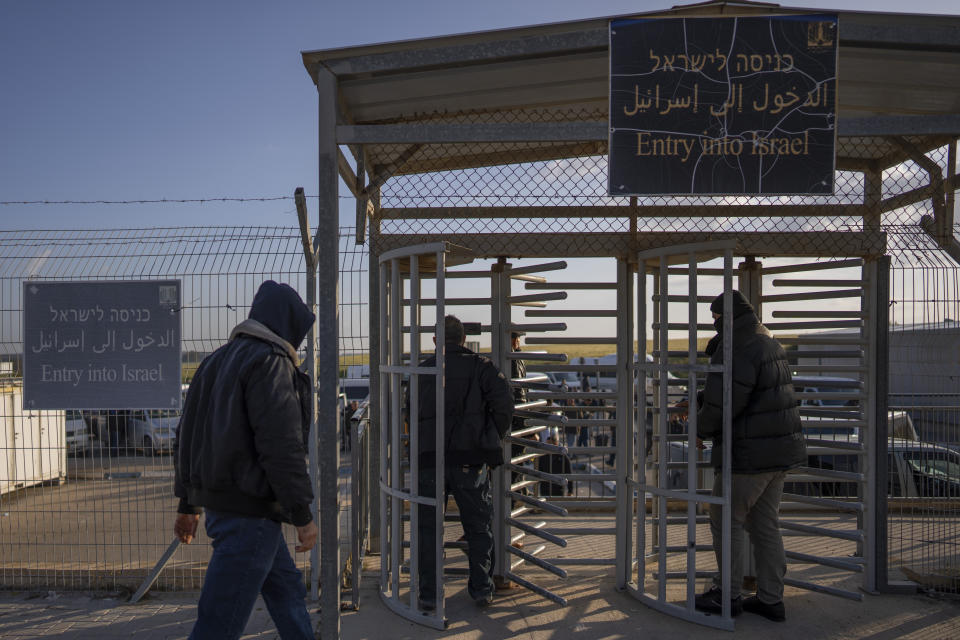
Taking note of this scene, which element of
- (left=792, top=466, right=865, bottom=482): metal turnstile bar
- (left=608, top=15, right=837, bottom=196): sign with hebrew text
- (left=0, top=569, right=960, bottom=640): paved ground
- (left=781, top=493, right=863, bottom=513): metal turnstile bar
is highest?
(left=608, top=15, right=837, bottom=196): sign with hebrew text

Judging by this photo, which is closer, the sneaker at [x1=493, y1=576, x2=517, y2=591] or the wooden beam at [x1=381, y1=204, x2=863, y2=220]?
the sneaker at [x1=493, y1=576, x2=517, y2=591]

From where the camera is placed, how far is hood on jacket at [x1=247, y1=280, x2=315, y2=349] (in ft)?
11.0

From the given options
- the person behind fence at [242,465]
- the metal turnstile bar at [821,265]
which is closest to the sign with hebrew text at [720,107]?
the metal turnstile bar at [821,265]

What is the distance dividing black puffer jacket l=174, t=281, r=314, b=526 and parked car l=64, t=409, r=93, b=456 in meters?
2.74

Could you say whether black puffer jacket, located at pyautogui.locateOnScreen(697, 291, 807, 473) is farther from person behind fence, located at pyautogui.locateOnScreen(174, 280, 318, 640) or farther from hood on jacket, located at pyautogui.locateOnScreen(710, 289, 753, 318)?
person behind fence, located at pyautogui.locateOnScreen(174, 280, 318, 640)

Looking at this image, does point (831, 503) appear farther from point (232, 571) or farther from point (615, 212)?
point (232, 571)

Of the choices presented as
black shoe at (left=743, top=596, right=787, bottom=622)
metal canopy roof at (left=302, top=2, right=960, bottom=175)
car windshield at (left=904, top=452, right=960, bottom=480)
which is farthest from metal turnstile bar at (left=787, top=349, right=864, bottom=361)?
black shoe at (left=743, top=596, right=787, bottom=622)

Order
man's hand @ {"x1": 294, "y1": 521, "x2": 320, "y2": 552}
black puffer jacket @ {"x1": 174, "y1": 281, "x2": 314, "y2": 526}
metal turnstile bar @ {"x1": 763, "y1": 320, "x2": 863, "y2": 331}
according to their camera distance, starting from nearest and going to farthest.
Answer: black puffer jacket @ {"x1": 174, "y1": 281, "x2": 314, "y2": 526} < man's hand @ {"x1": 294, "y1": 521, "x2": 320, "y2": 552} < metal turnstile bar @ {"x1": 763, "y1": 320, "x2": 863, "y2": 331}

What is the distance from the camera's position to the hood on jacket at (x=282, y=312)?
11.0ft

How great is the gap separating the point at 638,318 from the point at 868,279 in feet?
5.63

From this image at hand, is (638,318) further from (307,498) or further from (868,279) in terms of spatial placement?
(307,498)

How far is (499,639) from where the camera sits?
14.2 ft

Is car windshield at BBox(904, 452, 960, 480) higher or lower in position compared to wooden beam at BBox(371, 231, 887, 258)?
lower

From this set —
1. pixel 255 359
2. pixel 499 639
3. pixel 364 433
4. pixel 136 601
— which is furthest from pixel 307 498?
pixel 136 601
